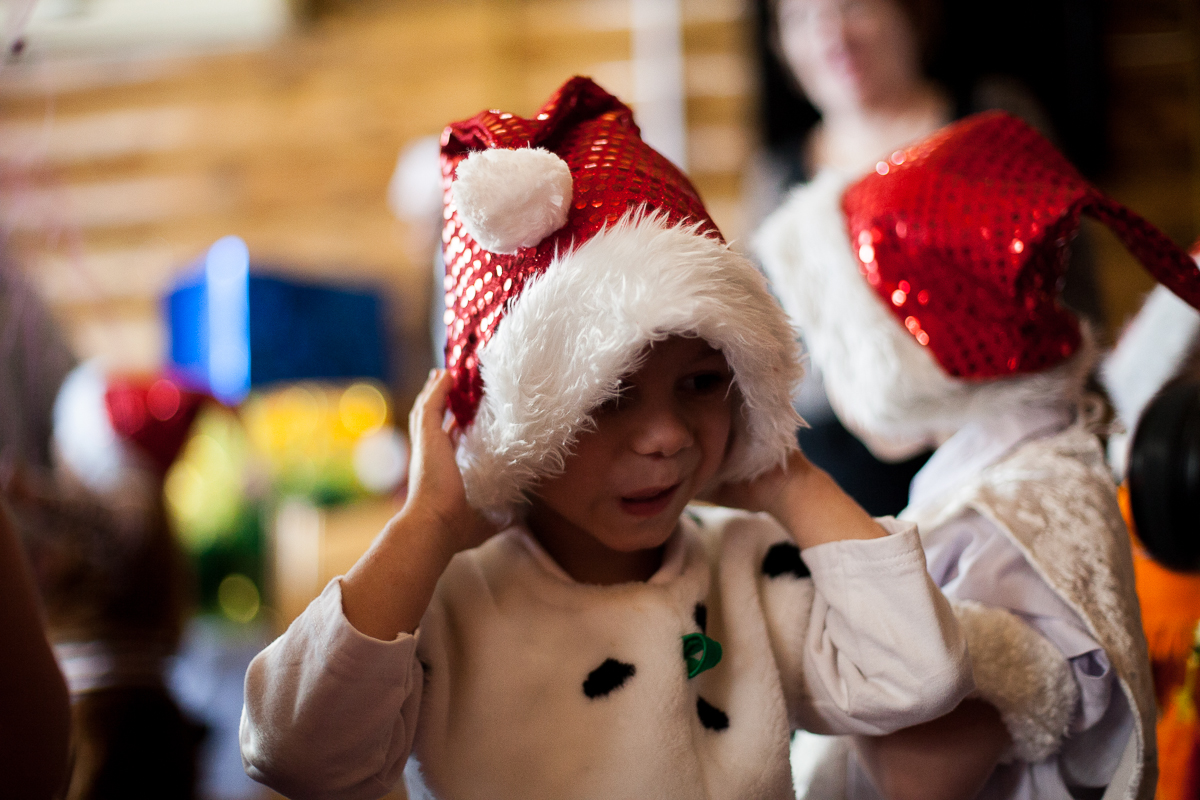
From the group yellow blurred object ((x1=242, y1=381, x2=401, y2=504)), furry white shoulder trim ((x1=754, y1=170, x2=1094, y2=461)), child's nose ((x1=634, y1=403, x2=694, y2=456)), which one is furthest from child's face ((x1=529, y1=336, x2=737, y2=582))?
yellow blurred object ((x1=242, y1=381, x2=401, y2=504))

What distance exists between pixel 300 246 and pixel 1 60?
2262 mm

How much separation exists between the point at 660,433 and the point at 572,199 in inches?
7.1

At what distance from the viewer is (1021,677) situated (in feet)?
2.31

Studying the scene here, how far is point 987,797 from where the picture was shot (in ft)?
2.54

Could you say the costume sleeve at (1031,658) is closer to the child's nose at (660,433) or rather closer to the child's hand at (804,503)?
the child's hand at (804,503)

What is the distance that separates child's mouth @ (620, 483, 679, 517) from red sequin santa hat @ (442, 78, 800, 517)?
0.06m

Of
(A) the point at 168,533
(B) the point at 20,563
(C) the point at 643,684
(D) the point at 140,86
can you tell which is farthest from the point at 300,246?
(C) the point at 643,684

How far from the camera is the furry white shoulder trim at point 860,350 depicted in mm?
838

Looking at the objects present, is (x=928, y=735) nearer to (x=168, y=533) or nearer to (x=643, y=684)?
(x=643, y=684)

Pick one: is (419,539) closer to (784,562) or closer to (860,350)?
(784,562)

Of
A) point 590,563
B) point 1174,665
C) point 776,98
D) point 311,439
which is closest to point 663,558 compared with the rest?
point 590,563

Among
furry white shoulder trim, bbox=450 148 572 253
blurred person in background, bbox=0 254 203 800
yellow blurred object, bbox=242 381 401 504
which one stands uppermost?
furry white shoulder trim, bbox=450 148 572 253

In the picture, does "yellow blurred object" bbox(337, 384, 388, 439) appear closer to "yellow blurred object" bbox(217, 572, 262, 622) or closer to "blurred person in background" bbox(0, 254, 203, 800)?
"yellow blurred object" bbox(217, 572, 262, 622)

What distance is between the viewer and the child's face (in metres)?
0.66
